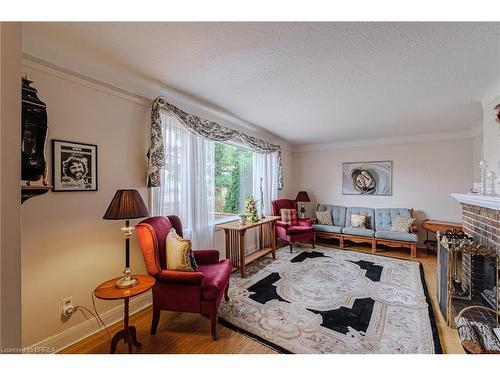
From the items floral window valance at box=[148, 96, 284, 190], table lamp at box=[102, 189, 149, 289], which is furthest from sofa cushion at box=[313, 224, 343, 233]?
table lamp at box=[102, 189, 149, 289]

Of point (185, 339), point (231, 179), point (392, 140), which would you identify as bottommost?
point (185, 339)

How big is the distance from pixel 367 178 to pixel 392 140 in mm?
953

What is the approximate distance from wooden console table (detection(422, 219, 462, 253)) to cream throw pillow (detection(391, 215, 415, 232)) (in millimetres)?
257

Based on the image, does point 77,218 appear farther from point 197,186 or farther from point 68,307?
point 197,186

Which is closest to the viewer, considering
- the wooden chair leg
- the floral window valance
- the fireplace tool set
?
the fireplace tool set

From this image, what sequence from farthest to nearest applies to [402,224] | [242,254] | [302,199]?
[302,199], [402,224], [242,254]

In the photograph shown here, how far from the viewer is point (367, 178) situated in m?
5.00

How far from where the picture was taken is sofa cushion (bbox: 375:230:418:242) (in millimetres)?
4023

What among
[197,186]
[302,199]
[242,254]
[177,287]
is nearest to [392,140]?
[302,199]

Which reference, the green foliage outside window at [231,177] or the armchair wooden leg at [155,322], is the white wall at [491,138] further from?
the armchair wooden leg at [155,322]

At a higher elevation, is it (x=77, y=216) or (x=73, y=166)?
(x=73, y=166)

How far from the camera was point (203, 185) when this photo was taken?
3.04m

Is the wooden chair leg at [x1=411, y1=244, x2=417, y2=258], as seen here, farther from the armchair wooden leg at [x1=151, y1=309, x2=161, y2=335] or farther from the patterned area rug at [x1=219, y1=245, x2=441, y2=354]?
the armchair wooden leg at [x1=151, y1=309, x2=161, y2=335]
